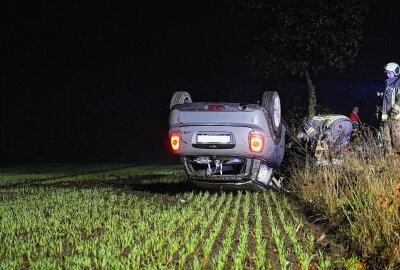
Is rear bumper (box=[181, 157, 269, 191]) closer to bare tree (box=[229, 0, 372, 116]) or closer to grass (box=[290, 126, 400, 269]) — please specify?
grass (box=[290, 126, 400, 269])

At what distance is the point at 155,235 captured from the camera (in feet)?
17.7

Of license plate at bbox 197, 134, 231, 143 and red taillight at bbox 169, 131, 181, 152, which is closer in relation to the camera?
license plate at bbox 197, 134, 231, 143

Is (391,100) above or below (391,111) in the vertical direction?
above

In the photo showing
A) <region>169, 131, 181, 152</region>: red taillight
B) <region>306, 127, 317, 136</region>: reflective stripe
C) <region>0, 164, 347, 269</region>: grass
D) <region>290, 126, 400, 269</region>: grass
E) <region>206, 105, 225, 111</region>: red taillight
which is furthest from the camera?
<region>306, 127, 317, 136</region>: reflective stripe

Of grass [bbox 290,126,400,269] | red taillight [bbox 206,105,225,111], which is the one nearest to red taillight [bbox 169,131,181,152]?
red taillight [bbox 206,105,225,111]

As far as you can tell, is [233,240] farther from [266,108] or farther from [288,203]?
[266,108]

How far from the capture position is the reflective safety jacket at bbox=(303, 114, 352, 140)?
29.8 feet

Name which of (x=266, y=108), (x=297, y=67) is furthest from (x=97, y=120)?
(x=266, y=108)

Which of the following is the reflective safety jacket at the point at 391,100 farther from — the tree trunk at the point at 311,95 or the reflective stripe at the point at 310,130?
the tree trunk at the point at 311,95

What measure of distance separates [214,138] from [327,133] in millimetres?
1993

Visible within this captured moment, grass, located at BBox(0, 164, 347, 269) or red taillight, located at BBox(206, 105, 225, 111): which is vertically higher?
red taillight, located at BBox(206, 105, 225, 111)

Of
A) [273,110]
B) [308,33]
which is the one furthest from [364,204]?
[308,33]

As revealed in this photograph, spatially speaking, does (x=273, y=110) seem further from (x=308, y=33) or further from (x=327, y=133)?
(x=308, y=33)

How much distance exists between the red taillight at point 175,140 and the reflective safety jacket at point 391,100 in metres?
3.62
